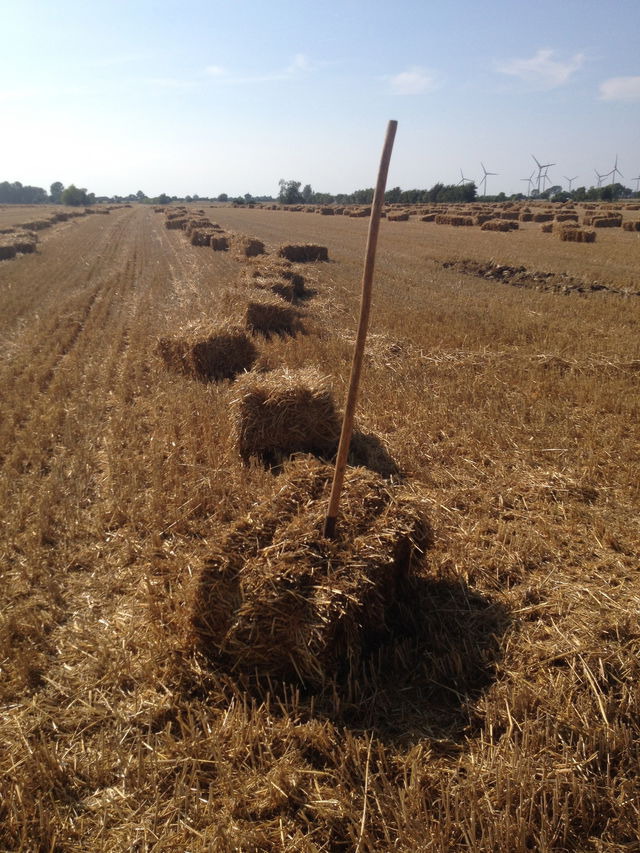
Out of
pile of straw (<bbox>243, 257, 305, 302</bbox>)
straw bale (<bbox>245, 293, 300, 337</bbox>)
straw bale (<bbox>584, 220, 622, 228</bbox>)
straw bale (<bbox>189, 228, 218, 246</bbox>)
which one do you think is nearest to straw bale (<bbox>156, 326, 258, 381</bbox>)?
straw bale (<bbox>245, 293, 300, 337</bbox>)

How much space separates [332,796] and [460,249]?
26051 mm

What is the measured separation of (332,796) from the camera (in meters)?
2.55

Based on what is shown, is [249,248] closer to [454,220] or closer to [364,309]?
[364,309]

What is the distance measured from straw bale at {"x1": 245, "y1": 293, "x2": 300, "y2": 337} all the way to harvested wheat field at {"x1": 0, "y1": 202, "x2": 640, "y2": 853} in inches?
159

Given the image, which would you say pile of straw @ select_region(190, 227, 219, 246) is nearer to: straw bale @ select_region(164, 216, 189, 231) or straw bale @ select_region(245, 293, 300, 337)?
straw bale @ select_region(164, 216, 189, 231)

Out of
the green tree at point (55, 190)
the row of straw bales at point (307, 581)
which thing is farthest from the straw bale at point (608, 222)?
the green tree at point (55, 190)

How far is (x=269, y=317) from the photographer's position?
37.4 ft

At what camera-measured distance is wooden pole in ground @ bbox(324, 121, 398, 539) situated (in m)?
2.93

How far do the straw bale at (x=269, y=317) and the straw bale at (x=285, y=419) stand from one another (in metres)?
5.26

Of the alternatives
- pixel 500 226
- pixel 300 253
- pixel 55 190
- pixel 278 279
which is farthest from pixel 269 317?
pixel 55 190

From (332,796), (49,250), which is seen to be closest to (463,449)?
(332,796)

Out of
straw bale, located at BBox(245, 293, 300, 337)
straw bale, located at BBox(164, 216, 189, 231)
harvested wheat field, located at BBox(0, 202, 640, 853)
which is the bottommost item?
harvested wheat field, located at BBox(0, 202, 640, 853)

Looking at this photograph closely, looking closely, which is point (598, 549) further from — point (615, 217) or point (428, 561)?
point (615, 217)

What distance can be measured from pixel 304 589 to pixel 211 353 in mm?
6423
